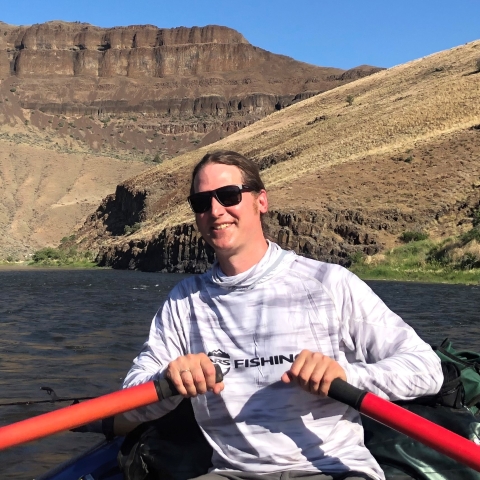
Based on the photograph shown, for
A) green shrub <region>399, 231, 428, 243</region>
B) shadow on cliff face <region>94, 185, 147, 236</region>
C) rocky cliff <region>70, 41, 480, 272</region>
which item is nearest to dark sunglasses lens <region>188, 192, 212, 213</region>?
rocky cliff <region>70, 41, 480, 272</region>

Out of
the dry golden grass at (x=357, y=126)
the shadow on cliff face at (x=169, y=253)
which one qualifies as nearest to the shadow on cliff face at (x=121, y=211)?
the dry golden grass at (x=357, y=126)

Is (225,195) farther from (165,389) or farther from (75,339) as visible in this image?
(75,339)

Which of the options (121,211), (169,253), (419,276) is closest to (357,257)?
(419,276)

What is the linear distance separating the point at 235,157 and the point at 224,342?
0.77 m

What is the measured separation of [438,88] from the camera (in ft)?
231

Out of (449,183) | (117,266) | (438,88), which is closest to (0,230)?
(117,266)

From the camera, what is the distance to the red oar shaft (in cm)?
285

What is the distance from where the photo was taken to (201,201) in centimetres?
338

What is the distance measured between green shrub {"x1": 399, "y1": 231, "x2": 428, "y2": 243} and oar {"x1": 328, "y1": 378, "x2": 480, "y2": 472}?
134 ft

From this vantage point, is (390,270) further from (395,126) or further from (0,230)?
(0,230)

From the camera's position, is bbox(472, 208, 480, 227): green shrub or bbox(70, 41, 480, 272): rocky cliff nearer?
bbox(472, 208, 480, 227): green shrub

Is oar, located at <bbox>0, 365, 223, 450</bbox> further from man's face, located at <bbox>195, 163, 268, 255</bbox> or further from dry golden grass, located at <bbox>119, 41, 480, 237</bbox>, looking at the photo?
dry golden grass, located at <bbox>119, 41, 480, 237</bbox>

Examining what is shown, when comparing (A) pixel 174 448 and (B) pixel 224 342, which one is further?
(A) pixel 174 448

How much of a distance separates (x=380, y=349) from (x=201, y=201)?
0.95 metres
